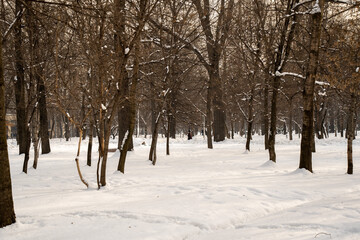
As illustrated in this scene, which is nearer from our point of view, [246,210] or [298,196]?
[246,210]

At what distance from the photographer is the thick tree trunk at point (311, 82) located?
8.68 m

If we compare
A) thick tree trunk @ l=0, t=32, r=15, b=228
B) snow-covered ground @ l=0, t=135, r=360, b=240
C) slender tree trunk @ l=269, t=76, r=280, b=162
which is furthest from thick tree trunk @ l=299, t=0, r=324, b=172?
thick tree trunk @ l=0, t=32, r=15, b=228

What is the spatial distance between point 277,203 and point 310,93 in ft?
14.7

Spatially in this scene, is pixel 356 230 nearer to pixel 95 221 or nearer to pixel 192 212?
pixel 192 212

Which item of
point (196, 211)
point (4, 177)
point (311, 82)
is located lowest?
point (196, 211)

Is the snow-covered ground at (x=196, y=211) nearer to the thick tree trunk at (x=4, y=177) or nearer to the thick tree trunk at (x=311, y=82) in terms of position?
the thick tree trunk at (x=4, y=177)

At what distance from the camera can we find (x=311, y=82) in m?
8.93

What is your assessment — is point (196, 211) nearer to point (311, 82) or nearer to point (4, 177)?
point (4, 177)

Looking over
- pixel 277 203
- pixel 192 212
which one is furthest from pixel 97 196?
pixel 277 203

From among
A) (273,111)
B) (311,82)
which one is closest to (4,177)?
(311,82)

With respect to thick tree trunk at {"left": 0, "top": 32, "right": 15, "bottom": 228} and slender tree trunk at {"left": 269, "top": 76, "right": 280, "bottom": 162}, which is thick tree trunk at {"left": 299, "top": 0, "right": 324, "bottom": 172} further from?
thick tree trunk at {"left": 0, "top": 32, "right": 15, "bottom": 228}

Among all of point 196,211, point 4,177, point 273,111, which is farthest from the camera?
point 273,111

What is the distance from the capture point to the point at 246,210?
17.0ft

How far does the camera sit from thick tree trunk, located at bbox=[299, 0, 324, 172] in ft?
28.5
